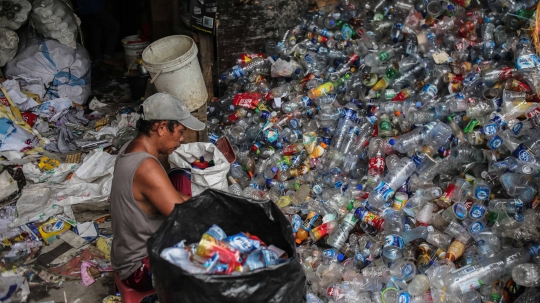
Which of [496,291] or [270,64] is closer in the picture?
[496,291]

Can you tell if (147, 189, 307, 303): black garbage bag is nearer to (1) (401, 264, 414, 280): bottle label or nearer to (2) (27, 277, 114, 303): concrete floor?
(1) (401, 264, 414, 280): bottle label

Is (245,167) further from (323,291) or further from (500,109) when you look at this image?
(500,109)

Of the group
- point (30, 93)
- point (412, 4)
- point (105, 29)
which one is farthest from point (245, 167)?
point (105, 29)

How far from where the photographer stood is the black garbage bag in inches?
80.5

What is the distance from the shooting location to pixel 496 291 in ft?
10.3

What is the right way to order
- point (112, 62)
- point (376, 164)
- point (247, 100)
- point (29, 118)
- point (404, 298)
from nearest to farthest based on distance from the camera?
point (404, 298) → point (376, 164) → point (247, 100) → point (29, 118) → point (112, 62)

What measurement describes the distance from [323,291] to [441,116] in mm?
1959

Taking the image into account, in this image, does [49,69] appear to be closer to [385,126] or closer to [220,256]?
[385,126]

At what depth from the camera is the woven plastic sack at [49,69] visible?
6.09 metres

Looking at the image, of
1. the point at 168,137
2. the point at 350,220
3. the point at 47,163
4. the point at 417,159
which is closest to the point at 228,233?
the point at 168,137

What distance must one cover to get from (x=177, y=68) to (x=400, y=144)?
2.24 metres

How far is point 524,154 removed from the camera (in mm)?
3494

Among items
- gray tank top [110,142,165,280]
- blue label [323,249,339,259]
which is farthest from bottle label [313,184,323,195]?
gray tank top [110,142,165,280]

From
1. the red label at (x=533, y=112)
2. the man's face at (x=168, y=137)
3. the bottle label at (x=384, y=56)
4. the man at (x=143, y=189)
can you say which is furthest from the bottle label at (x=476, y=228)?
the bottle label at (x=384, y=56)
